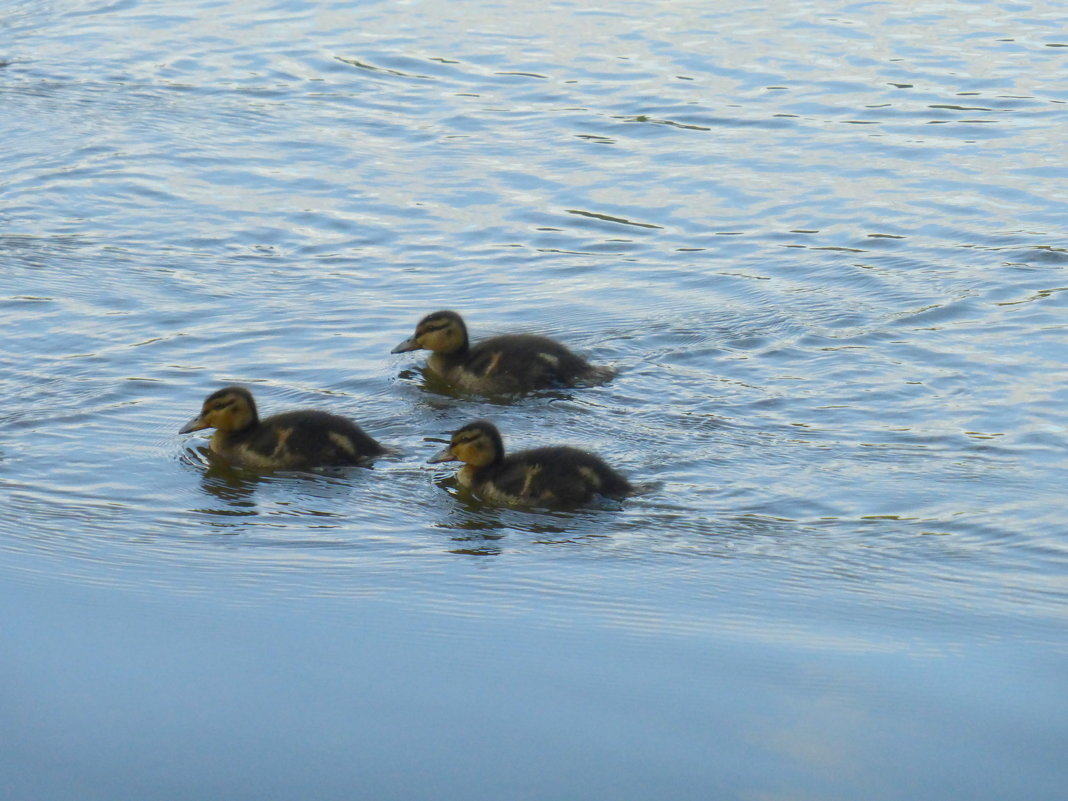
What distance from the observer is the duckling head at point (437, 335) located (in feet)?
21.1

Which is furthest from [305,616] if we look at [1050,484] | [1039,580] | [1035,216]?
[1035,216]

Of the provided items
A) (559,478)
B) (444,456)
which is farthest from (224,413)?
(559,478)

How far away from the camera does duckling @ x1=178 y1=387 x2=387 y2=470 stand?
212 inches

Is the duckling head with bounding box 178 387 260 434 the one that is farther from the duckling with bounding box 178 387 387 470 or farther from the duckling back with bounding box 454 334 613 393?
the duckling back with bounding box 454 334 613 393

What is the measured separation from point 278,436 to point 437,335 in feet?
3.69

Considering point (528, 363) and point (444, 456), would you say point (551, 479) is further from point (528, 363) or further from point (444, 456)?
point (528, 363)

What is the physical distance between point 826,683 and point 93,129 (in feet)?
24.6

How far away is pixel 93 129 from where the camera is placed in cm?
996

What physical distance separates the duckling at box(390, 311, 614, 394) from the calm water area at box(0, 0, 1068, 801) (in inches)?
4.2

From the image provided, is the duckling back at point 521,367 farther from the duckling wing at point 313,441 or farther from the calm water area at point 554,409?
the duckling wing at point 313,441

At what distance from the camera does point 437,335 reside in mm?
6418

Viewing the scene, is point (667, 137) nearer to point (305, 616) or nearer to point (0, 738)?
point (305, 616)

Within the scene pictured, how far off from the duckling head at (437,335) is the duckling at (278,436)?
0.92 metres

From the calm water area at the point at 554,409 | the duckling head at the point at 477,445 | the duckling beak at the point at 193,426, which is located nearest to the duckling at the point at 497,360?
the calm water area at the point at 554,409
